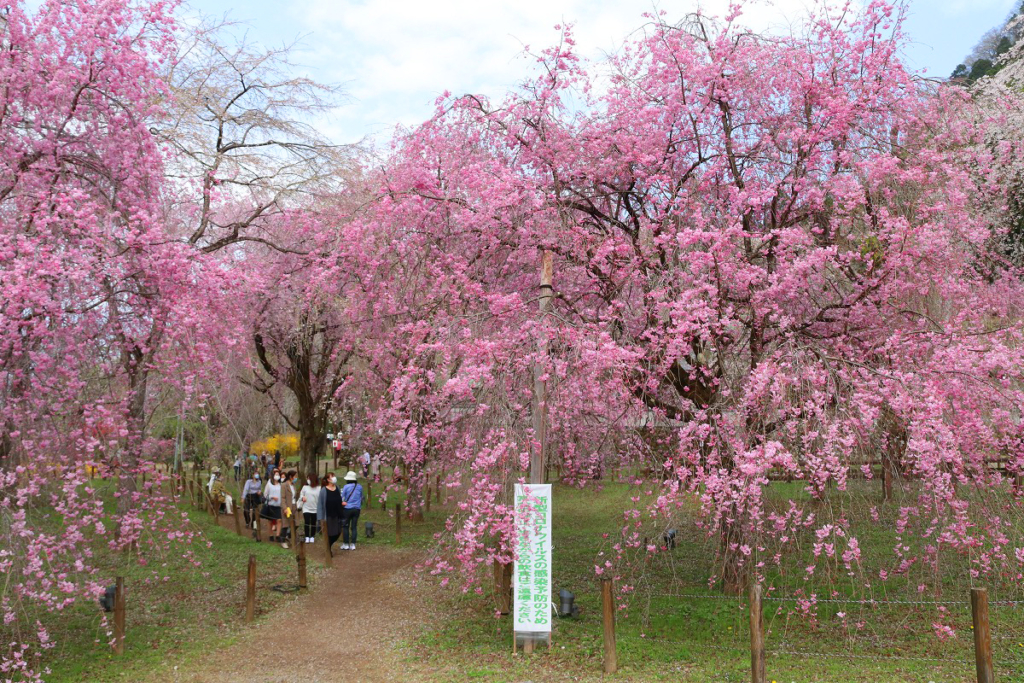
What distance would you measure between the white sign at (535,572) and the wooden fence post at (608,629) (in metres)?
0.74

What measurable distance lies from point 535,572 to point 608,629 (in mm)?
945

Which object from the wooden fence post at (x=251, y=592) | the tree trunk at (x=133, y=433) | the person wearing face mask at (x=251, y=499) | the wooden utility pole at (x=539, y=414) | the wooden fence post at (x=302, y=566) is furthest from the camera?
the person wearing face mask at (x=251, y=499)

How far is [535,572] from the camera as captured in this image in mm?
7316

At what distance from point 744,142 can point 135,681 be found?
8738mm

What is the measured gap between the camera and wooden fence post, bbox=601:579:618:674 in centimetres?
670

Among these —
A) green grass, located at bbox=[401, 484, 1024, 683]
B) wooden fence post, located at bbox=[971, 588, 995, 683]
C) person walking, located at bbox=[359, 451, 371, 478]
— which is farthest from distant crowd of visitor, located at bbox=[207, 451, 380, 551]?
wooden fence post, located at bbox=[971, 588, 995, 683]

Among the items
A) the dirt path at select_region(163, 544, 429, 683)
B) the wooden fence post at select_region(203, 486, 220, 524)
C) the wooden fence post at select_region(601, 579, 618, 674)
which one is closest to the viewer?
the wooden fence post at select_region(601, 579, 618, 674)

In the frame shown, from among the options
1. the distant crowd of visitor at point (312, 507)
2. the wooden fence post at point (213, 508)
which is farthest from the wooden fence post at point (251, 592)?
the wooden fence post at point (213, 508)

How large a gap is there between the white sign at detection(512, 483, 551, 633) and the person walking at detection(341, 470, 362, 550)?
6218 millimetres

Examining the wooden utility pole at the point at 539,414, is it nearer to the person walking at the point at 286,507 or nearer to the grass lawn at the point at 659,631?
the grass lawn at the point at 659,631

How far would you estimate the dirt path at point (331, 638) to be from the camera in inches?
291

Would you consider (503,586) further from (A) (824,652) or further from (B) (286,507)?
(B) (286,507)

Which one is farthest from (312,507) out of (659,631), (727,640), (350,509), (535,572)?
(727,640)

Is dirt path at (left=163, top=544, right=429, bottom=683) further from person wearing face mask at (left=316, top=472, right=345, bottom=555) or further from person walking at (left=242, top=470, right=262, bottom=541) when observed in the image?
person walking at (left=242, top=470, right=262, bottom=541)
